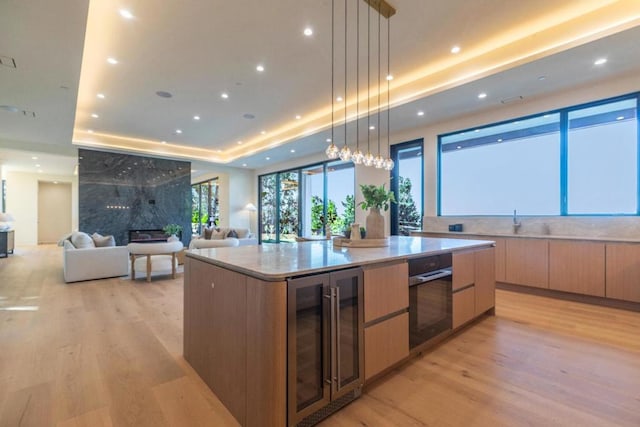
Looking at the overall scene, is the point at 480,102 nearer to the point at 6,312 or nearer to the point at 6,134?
the point at 6,312

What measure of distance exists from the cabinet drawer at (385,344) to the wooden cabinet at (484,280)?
53.4 inches

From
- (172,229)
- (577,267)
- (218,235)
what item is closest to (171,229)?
(172,229)

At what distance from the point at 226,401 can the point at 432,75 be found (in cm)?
473

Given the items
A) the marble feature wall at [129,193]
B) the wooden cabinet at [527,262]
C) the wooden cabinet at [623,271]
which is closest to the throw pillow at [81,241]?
the marble feature wall at [129,193]

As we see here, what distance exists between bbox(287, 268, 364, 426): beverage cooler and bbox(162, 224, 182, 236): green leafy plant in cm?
832

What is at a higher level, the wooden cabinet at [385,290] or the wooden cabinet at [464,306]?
the wooden cabinet at [385,290]

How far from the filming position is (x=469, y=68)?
3969 millimetres

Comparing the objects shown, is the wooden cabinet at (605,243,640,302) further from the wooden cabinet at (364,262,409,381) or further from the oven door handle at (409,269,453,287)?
→ the wooden cabinet at (364,262,409,381)

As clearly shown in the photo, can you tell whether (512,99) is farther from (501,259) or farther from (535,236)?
(501,259)

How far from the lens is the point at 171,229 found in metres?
8.77

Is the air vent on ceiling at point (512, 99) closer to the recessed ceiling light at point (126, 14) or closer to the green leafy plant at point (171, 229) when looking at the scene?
the recessed ceiling light at point (126, 14)

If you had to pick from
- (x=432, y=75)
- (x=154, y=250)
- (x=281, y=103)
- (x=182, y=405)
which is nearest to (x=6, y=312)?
(x=154, y=250)

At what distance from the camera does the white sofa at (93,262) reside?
5.08 meters

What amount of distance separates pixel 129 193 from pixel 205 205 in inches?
163
